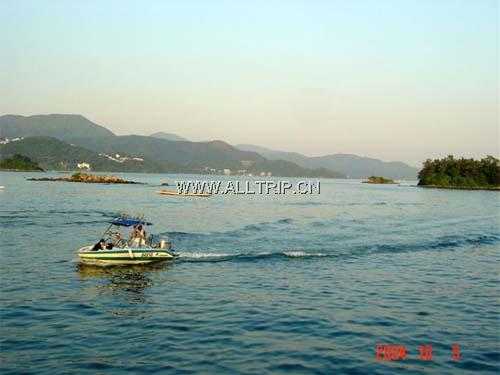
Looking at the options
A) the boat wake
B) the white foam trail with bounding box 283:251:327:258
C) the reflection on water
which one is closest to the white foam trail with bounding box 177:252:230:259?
the boat wake

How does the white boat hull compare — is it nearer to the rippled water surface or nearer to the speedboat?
the speedboat

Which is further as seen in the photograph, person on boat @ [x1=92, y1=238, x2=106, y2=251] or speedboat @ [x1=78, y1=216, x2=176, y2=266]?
person on boat @ [x1=92, y1=238, x2=106, y2=251]

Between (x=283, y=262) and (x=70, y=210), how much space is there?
49718 mm

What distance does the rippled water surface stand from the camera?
19297 mm

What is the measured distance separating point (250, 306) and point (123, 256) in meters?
14.4

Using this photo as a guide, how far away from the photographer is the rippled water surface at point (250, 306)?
19.3m

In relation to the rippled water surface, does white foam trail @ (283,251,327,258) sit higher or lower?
higher

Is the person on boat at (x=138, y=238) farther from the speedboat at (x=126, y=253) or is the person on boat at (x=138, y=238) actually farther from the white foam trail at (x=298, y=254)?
the white foam trail at (x=298, y=254)

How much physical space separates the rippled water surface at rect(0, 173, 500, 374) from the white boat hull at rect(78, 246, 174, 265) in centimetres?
113

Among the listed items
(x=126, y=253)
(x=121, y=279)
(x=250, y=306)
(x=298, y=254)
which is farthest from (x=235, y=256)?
(x=250, y=306)
